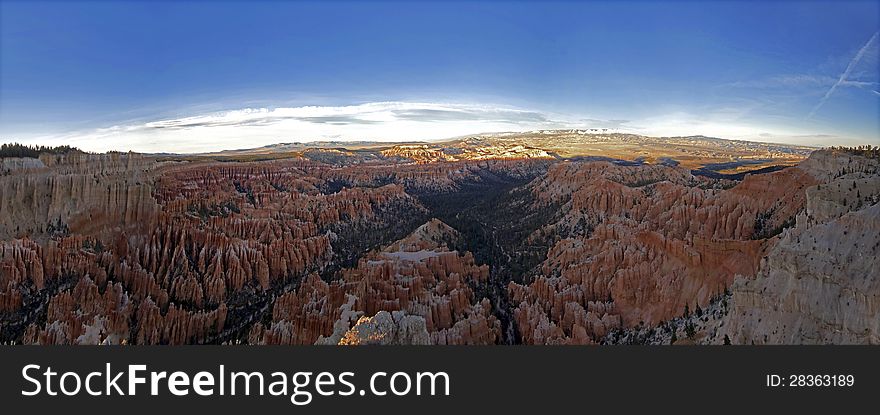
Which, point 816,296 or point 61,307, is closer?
point 816,296

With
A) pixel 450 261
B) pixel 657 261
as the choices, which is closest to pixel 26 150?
pixel 450 261

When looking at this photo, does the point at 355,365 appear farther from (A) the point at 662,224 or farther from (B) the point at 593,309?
(A) the point at 662,224

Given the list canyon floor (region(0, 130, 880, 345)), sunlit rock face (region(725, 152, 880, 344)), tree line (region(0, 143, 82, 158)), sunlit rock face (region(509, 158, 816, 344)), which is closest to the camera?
sunlit rock face (region(725, 152, 880, 344))

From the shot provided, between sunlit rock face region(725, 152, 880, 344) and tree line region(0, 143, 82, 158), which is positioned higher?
tree line region(0, 143, 82, 158)

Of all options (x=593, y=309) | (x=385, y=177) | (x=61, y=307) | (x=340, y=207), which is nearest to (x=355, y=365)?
(x=593, y=309)

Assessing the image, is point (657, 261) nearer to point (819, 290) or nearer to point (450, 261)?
point (450, 261)

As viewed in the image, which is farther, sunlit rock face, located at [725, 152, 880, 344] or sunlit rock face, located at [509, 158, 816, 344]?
sunlit rock face, located at [509, 158, 816, 344]

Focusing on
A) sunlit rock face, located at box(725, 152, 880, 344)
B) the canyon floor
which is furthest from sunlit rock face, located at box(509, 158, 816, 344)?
sunlit rock face, located at box(725, 152, 880, 344)

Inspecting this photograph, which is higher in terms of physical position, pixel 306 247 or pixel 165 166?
pixel 165 166

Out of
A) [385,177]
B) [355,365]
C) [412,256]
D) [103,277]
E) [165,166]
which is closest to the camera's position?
[355,365]

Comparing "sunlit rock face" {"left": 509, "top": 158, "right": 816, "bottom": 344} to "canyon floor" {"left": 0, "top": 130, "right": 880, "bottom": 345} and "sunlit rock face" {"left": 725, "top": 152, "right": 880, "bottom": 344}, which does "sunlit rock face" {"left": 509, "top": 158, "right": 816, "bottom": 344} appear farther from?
"sunlit rock face" {"left": 725, "top": 152, "right": 880, "bottom": 344}
